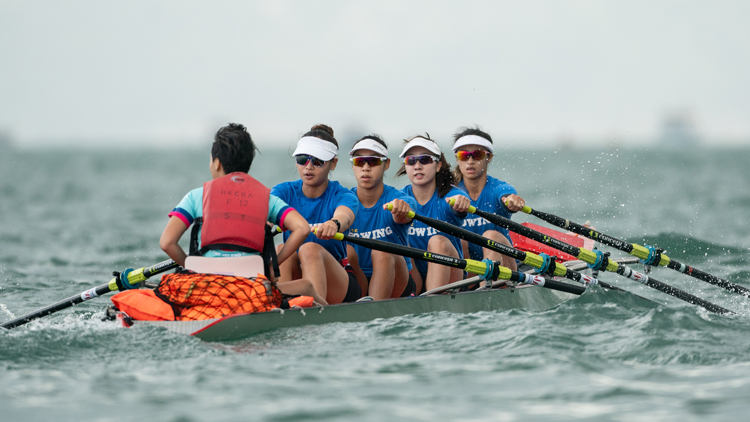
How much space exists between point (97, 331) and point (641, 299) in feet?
14.0

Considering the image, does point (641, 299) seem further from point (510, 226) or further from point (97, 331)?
point (97, 331)

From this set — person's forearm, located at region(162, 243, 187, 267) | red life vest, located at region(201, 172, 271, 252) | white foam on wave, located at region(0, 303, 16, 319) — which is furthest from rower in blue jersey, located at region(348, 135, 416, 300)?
white foam on wave, located at region(0, 303, 16, 319)

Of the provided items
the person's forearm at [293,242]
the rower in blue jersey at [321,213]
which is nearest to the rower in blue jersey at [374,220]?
the rower in blue jersey at [321,213]

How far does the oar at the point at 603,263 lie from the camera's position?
22.2 ft

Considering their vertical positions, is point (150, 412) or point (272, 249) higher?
point (272, 249)

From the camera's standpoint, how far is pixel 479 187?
25.0 ft

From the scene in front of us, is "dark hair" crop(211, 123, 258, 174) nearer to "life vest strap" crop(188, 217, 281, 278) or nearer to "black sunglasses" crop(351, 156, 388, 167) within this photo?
"life vest strap" crop(188, 217, 281, 278)

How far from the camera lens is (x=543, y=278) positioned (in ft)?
21.3

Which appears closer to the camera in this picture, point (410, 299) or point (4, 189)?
point (410, 299)

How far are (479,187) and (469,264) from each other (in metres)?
1.62

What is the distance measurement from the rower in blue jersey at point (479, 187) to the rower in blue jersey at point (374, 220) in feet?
3.46

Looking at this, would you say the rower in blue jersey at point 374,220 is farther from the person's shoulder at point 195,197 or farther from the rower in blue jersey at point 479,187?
the person's shoulder at point 195,197

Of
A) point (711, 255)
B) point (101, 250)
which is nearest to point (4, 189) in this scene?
point (101, 250)

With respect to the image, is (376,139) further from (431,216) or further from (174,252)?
(174,252)
